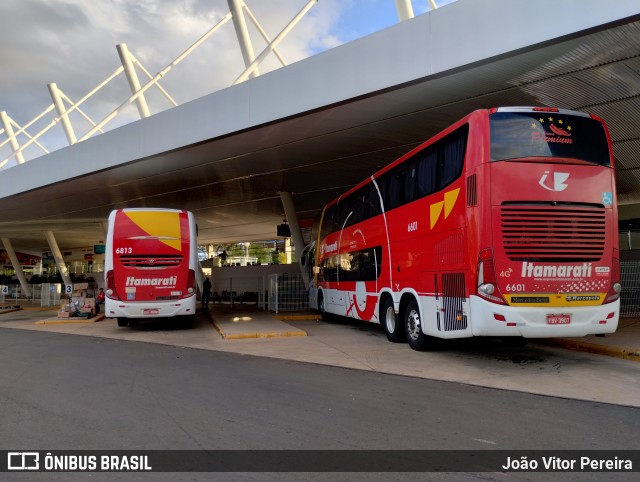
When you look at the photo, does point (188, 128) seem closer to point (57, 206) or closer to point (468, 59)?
point (468, 59)

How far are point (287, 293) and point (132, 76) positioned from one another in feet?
44.8

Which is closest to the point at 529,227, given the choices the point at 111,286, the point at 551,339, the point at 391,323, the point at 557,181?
the point at 557,181

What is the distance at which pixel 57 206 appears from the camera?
28.6m

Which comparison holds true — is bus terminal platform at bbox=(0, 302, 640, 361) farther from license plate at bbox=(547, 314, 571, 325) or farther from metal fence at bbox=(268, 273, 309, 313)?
metal fence at bbox=(268, 273, 309, 313)

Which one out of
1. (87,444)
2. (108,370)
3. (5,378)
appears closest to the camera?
(87,444)

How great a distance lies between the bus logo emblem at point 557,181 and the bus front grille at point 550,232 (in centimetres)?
26

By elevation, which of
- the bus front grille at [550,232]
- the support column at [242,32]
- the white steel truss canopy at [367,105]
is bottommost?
the bus front grille at [550,232]

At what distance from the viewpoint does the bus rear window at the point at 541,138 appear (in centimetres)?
793

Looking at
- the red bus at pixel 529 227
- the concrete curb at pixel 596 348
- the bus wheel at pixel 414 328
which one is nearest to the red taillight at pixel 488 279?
the red bus at pixel 529 227

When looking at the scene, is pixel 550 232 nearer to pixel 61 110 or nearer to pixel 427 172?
pixel 427 172

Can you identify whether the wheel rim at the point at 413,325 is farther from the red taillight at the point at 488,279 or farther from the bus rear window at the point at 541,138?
the bus rear window at the point at 541,138

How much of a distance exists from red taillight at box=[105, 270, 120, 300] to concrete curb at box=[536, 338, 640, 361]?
37.1ft

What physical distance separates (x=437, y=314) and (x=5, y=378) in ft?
24.1
